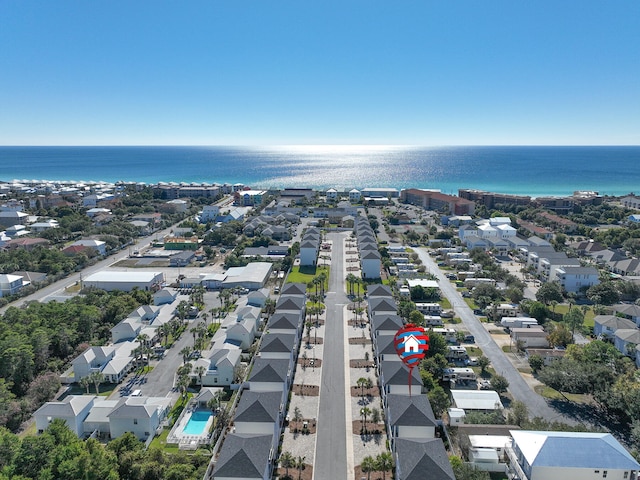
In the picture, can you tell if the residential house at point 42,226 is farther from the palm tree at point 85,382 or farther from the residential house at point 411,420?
the residential house at point 411,420

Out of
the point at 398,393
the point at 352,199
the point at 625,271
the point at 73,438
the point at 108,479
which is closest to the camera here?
the point at 108,479

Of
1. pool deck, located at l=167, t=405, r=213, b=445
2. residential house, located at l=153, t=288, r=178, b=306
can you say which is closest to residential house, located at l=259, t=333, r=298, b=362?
pool deck, located at l=167, t=405, r=213, b=445

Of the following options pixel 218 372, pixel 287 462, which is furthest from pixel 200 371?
pixel 287 462

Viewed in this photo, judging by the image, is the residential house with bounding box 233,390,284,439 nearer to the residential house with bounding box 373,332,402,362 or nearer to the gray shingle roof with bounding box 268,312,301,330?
the residential house with bounding box 373,332,402,362

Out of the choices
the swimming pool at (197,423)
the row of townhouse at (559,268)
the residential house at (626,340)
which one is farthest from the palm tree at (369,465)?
the row of townhouse at (559,268)

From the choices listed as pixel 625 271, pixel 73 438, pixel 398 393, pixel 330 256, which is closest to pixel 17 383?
pixel 73 438

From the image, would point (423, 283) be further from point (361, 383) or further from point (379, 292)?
point (361, 383)

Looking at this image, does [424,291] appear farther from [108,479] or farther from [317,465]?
[108,479]
